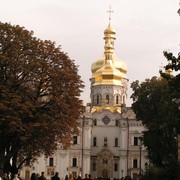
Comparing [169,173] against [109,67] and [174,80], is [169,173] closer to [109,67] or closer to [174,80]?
[174,80]

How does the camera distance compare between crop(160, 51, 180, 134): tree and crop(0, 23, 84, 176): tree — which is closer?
crop(160, 51, 180, 134): tree

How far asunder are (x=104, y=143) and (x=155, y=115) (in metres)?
49.1

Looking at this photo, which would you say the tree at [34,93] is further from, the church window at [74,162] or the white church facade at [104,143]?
the church window at [74,162]

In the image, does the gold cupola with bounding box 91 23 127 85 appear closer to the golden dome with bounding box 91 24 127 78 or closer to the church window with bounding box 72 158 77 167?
the golden dome with bounding box 91 24 127 78

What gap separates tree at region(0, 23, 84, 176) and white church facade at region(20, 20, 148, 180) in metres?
49.4

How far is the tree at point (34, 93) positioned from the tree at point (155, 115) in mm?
7770

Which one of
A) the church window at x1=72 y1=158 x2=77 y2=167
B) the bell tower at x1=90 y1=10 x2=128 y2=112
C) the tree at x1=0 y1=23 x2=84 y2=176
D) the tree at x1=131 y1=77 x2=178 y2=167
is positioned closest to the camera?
the tree at x1=0 y1=23 x2=84 y2=176

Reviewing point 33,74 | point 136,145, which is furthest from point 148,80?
point 136,145

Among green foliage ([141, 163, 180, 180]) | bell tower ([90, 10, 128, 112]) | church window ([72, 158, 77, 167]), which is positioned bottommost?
green foliage ([141, 163, 180, 180])

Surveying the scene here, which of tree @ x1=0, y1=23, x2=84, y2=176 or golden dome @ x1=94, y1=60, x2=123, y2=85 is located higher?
golden dome @ x1=94, y1=60, x2=123, y2=85

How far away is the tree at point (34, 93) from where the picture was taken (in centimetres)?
4509

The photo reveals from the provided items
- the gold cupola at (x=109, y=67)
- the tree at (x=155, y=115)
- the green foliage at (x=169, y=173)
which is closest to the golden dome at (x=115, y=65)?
the gold cupola at (x=109, y=67)

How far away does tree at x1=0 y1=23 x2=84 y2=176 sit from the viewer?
148ft

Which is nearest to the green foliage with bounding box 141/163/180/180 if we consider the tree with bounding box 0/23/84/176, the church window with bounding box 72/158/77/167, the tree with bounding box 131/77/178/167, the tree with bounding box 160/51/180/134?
the tree with bounding box 160/51/180/134
